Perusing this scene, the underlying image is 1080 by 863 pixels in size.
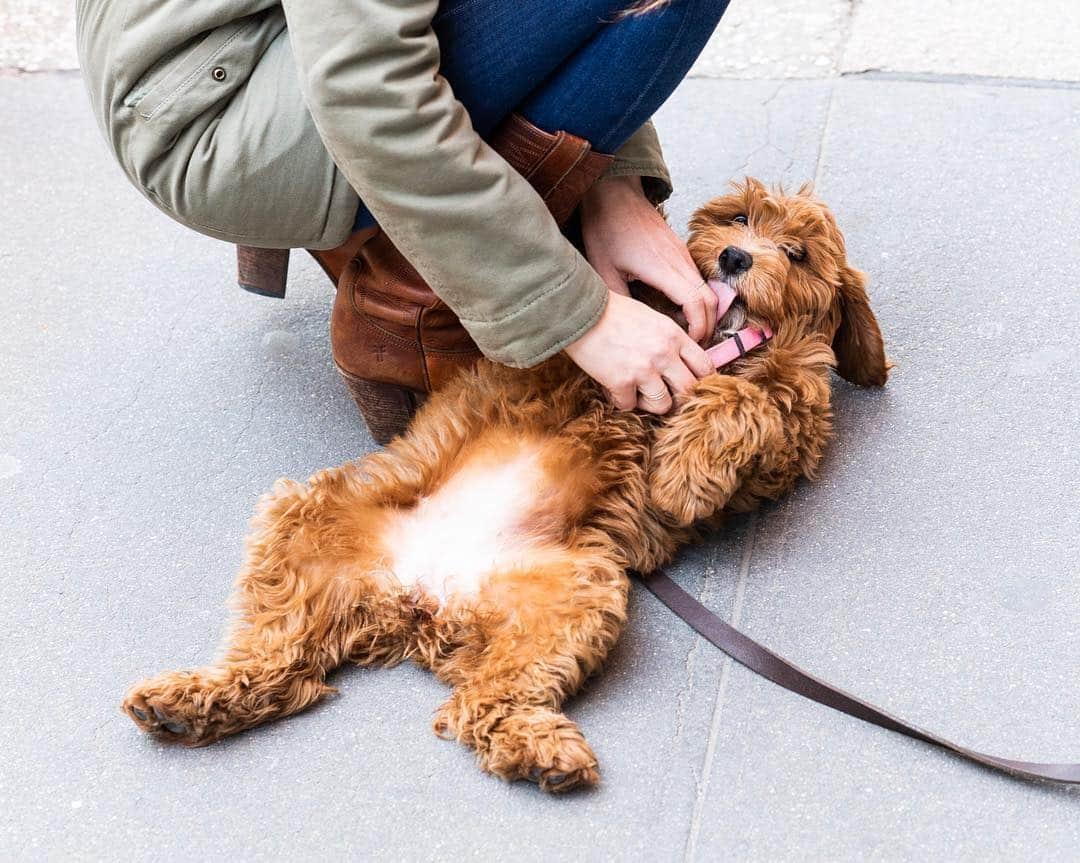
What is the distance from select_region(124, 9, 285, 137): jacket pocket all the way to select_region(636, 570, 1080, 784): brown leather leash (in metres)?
1.26

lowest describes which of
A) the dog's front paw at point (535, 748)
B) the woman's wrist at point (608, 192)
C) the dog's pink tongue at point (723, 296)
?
the dog's front paw at point (535, 748)

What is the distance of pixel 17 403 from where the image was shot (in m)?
2.74

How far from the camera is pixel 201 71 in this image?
6.69 feet

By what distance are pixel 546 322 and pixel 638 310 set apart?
0.21 meters

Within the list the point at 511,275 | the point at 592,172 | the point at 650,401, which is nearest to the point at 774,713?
the point at 650,401

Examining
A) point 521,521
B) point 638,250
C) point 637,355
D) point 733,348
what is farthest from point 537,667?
point 638,250

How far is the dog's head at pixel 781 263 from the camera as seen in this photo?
7.43 feet

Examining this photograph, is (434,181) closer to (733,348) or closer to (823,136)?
(733,348)

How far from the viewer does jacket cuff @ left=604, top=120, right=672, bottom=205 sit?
7.77ft

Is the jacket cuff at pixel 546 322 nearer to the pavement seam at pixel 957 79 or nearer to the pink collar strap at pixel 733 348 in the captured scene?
the pink collar strap at pixel 733 348

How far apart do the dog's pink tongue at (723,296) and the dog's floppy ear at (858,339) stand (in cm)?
26

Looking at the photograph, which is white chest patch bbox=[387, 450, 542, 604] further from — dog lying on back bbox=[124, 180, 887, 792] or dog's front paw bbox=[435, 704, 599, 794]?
dog's front paw bbox=[435, 704, 599, 794]

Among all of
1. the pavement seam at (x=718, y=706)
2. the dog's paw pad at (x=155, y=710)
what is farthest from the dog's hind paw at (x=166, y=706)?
the pavement seam at (x=718, y=706)

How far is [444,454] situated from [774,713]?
817 millimetres
